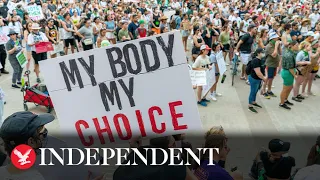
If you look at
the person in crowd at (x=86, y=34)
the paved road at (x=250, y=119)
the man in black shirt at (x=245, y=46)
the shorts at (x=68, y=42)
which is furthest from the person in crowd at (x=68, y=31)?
the man in black shirt at (x=245, y=46)

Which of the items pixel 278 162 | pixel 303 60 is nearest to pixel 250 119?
pixel 303 60

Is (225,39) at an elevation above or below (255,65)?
below

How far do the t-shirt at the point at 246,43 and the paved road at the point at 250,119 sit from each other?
1237mm

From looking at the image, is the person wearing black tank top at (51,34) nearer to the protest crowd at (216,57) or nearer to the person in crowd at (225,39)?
the protest crowd at (216,57)

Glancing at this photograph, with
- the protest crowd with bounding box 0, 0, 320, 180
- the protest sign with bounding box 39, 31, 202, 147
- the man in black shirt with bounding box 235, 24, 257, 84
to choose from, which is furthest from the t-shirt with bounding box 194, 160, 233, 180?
the man in black shirt with bounding box 235, 24, 257, 84

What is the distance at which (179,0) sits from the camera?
2159 centimetres

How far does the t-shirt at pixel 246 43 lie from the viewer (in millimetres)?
9930

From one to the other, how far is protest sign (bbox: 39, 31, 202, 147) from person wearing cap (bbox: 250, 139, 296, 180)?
1438 millimetres

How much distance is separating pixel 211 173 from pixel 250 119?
5.09 m

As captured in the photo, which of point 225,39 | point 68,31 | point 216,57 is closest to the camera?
point 216,57

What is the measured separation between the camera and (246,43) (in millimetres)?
10016

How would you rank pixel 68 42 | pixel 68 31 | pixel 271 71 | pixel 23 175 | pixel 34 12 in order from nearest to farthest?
pixel 23 175
pixel 271 71
pixel 68 31
pixel 68 42
pixel 34 12

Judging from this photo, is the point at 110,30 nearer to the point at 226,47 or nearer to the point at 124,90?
the point at 226,47

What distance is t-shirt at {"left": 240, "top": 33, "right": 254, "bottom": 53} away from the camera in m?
9.93
